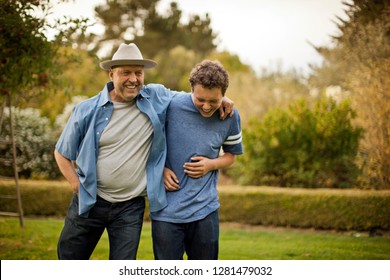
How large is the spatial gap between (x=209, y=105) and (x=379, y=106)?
6.88 metres

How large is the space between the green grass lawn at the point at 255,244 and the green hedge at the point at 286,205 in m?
0.21

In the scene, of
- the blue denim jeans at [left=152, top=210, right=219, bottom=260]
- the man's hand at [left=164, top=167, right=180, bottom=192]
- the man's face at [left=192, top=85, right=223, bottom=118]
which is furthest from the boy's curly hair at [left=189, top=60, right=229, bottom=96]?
the blue denim jeans at [left=152, top=210, right=219, bottom=260]

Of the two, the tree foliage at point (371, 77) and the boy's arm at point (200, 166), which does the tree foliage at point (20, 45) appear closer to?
the boy's arm at point (200, 166)

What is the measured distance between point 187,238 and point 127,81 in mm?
1226

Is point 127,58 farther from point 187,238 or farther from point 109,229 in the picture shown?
point 187,238

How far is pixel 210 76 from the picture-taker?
11.8ft

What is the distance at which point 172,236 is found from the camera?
146 inches

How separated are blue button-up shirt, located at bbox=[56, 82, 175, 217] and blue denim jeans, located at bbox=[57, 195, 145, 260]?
0.10 m

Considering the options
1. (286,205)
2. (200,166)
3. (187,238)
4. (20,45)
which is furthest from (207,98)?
(286,205)

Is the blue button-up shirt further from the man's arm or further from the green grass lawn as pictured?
the green grass lawn

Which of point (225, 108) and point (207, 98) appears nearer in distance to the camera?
point (207, 98)

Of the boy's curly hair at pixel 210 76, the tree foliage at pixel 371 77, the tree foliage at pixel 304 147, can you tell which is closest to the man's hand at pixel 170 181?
the boy's curly hair at pixel 210 76

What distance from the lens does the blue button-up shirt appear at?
12.3 ft
